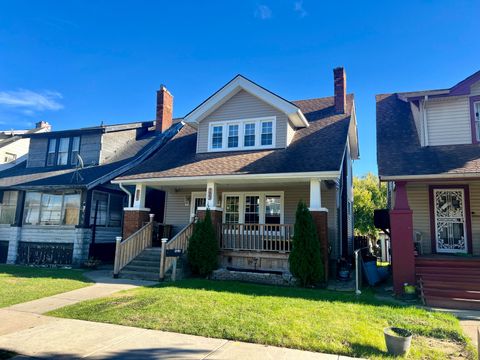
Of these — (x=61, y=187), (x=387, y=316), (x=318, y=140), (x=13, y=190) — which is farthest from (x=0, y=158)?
(x=387, y=316)

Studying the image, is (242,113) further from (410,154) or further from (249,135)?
(410,154)

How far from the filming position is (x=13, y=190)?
55.6 ft

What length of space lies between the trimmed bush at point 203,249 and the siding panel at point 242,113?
4171 millimetres

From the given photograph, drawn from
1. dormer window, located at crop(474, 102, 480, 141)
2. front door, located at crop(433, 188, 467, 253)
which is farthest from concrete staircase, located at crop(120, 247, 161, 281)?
dormer window, located at crop(474, 102, 480, 141)

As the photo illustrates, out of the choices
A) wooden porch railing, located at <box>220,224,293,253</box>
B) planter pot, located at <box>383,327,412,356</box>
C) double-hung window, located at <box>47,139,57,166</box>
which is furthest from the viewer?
double-hung window, located at <box>47,139,57,166</box>

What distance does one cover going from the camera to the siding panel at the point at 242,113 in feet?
43.2

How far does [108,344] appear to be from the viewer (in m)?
4.95

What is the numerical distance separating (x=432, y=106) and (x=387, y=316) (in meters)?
8.84

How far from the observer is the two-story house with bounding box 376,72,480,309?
30.7ft

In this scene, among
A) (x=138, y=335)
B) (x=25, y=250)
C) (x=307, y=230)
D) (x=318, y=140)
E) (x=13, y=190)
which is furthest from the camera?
(x=13, y=190)

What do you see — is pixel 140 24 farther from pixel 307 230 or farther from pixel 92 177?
pixel 307 230

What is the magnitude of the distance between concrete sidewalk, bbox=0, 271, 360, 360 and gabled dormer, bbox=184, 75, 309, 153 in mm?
9048

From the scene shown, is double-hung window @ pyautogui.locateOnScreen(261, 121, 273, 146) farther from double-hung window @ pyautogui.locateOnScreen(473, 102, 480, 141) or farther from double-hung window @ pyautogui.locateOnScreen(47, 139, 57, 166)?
double-hung window @ pyautogui.locateOnScreen(47, 139, 57, 166)

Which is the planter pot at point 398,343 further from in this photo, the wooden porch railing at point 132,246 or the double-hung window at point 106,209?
the double-hung window at point 106,209
